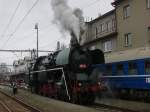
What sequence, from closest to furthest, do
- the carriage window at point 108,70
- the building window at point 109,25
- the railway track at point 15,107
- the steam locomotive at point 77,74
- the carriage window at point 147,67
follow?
1. the railway track at point 15,107
2. the carriage window at point 147,67
3. the steam locomotive at point 77,74
4. the carriage window at point 108,70
5. the building window at point 109,25

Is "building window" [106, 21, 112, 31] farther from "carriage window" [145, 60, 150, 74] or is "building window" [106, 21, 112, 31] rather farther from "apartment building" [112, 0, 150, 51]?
"carriage window" [145, 60, 150, 74]

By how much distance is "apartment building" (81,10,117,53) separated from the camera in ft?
130

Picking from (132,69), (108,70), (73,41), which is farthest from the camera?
(108,70)

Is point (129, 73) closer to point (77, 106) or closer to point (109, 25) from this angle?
point (77, 106)

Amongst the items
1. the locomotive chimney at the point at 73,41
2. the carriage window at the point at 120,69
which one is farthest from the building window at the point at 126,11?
the locomotive chimney at the point at 73,41

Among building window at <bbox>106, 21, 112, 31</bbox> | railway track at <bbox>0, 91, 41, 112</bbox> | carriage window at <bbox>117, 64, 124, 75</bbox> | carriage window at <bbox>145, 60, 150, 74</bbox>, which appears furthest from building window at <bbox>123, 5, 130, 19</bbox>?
railway track at <bbox>0, 91, 41, 112</bbox>

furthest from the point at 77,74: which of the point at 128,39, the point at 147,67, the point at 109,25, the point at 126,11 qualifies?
the point at 109,25

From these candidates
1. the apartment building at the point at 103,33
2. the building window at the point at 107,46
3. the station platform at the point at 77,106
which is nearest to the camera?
the station platform at the point at 77,106

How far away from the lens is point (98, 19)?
1806 inches

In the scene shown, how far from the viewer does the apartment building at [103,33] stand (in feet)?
130

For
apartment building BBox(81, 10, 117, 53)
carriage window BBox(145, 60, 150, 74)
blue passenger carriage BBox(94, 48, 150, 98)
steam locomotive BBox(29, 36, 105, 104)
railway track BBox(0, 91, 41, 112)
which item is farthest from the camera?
apartment building BBox(81, 10, 117, 53)

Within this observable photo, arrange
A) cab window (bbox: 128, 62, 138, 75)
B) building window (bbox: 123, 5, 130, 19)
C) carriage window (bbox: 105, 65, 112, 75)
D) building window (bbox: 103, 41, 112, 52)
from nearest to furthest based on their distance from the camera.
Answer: cab window (bbox: 128, 62, 138, 75) < carriage window (bbox: 105, 65, 112, 75) < building window (bbox: 123, 5, 130, 19) < building window (bbox: 103, 41, 112, 52)

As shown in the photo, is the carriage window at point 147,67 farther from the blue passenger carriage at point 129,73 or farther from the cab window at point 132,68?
the cab window at point 132,68

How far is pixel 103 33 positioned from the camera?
145 ft
